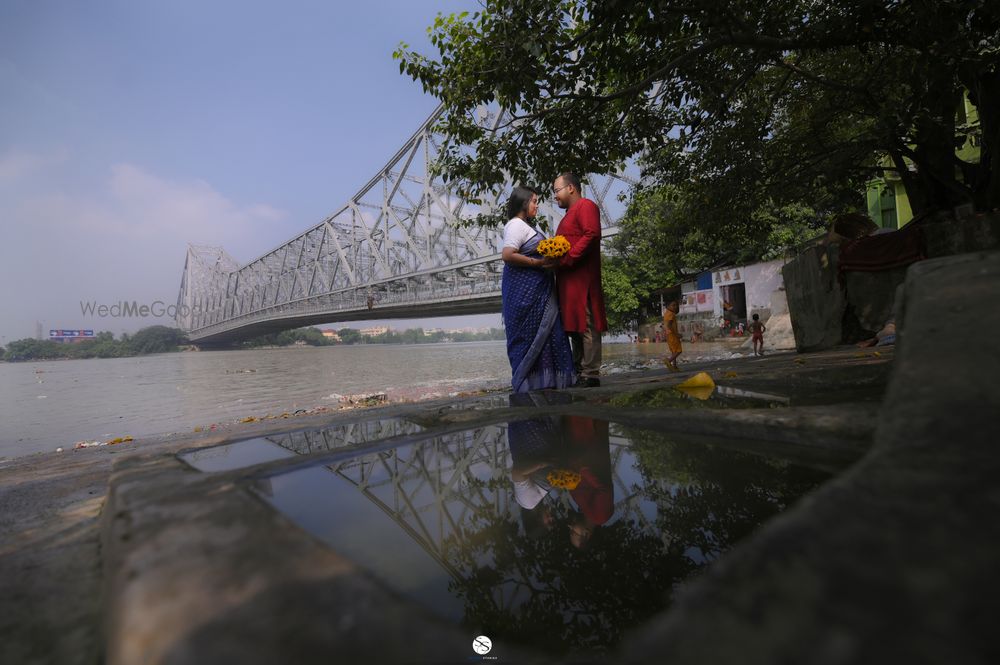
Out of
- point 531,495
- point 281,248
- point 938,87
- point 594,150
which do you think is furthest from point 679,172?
point 281,248

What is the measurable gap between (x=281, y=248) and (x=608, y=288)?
42663 millimetres

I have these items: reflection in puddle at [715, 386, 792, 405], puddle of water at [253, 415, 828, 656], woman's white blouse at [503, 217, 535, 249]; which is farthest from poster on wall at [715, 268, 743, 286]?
puddle of water at [253, 415, 828, 656]

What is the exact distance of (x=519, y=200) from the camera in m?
2.97

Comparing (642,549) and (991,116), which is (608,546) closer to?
(642,549)

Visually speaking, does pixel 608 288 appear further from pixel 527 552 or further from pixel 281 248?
pixel 281 248

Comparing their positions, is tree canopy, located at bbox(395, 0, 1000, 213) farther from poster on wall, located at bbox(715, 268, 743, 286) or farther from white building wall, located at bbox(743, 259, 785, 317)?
poster on wall, located at bbox(715, 268, 743, 286)

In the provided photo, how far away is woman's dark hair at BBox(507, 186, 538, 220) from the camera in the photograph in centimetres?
296

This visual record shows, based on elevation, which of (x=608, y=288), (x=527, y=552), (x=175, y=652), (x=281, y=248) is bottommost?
(x=527, y=552)

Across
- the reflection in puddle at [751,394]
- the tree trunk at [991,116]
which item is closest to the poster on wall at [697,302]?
the tree trunk at [991,116]

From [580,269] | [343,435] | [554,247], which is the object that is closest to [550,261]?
[554,247]

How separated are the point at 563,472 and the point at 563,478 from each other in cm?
4

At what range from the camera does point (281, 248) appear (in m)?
49.9

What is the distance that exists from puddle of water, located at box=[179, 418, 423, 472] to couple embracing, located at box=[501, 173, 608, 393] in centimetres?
118

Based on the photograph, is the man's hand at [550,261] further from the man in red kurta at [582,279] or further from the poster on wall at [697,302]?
the poster on wall at [697,302]
